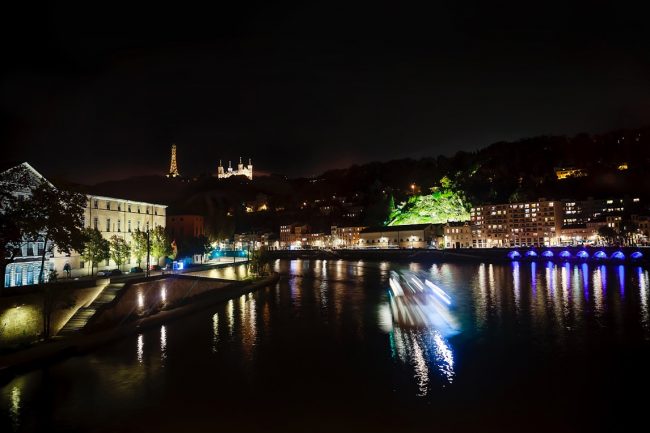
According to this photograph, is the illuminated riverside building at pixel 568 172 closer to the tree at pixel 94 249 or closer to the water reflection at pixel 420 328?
the water reflection at pixel 420 328

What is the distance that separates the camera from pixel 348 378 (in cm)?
1658

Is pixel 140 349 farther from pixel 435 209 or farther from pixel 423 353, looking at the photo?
pixel 435 209

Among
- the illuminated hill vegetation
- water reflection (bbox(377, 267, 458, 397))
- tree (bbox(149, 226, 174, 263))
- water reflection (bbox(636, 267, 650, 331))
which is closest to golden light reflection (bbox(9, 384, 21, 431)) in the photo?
water reflection (bbox(377, 267, 458, 397))

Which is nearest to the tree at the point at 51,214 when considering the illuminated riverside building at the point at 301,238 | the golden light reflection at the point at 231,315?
the golden light reflection at the point at 231,315

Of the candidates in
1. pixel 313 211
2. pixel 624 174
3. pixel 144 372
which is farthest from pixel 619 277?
pixel 313 211

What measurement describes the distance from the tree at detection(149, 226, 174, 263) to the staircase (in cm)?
1812

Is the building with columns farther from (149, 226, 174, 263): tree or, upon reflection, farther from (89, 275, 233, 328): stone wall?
(89, 275, 233, 328): stone wall

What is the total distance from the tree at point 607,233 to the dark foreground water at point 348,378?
264ft

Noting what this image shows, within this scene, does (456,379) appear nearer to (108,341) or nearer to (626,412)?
(626,412)

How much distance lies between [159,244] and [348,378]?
106 ft

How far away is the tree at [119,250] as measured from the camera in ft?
119

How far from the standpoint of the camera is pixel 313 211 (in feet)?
605

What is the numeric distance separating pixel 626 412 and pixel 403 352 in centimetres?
871

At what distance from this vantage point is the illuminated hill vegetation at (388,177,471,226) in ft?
467
